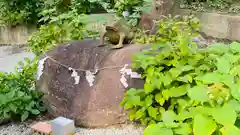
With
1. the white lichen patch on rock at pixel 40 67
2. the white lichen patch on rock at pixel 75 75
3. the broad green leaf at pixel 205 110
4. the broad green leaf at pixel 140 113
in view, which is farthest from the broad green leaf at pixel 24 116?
the broad green leaf at pixel 205 110

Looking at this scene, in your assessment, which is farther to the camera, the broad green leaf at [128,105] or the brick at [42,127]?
the brick at [42,127]

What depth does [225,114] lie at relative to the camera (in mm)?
1059

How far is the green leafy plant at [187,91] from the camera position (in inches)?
42.7

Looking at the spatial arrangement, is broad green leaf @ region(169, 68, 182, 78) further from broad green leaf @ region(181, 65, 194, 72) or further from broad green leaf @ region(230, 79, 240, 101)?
broad green leaf @ region(230, 79, 240, 101)

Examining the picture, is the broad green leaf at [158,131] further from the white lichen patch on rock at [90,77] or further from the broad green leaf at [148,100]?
the white lichen patch on rock at [90,77]

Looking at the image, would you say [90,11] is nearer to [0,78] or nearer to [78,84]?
[0,78]

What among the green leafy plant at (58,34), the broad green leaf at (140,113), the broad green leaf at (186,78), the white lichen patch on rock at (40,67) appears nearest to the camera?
the broad green leaf at (186,78)

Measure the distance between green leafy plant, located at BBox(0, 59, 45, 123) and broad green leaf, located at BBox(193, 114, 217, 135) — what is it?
1.38 meters

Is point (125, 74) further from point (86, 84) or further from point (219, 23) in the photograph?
point (219, 23)

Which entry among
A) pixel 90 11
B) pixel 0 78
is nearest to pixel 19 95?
pixel 0 78

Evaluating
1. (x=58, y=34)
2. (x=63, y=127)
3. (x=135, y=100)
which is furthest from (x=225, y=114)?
(x=58, y=34)

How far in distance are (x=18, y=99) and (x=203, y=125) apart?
1435 mm

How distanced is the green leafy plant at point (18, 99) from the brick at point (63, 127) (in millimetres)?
353

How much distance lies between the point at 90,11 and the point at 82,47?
9.16 feet
